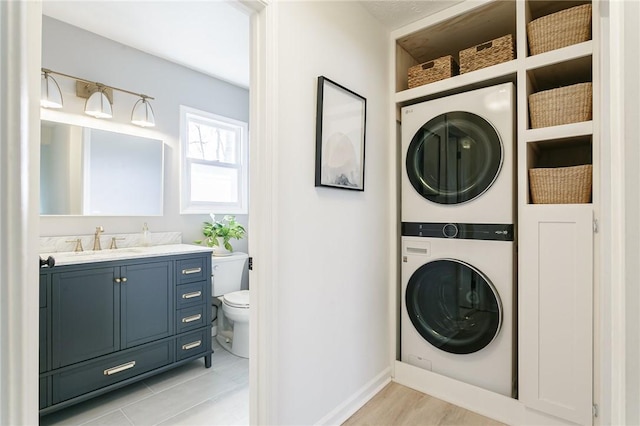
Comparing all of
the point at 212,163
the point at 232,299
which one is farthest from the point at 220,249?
the point at 212,163

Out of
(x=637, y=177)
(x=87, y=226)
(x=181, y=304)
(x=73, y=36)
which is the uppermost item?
(x=73, y=36)

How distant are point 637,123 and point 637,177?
0.28ft

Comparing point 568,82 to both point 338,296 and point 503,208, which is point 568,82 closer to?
point 503,208

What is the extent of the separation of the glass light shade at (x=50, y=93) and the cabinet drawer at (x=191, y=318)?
170 centimetres

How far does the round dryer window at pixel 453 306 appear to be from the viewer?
183 centimetres

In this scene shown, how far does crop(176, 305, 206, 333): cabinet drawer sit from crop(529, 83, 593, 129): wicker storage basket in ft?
8.46

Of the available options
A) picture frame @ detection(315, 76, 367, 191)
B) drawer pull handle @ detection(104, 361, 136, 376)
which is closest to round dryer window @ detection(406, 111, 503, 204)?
picture frame @ detection(315, 76, 367, 191)

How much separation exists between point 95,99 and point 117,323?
1.65 meters

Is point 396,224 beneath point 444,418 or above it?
above

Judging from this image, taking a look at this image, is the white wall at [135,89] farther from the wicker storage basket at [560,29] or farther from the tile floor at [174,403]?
the wicker storage basket at [560,29]

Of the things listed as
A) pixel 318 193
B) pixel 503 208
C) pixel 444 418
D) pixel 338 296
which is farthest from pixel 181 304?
pixel 503 208

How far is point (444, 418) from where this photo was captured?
5.90 feet

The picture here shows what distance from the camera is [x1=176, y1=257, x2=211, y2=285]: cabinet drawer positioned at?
7.55ft

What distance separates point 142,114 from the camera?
102 inches
